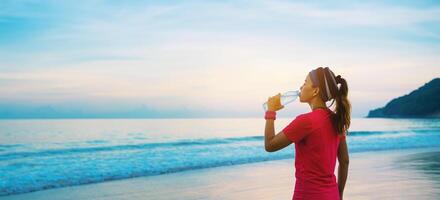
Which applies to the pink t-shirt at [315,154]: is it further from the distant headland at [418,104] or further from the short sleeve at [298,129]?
the distant headland at [418,104]

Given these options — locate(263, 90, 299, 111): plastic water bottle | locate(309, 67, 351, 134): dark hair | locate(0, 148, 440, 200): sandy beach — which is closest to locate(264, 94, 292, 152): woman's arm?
locate(263, 90, 299, 111): plastic water bottle

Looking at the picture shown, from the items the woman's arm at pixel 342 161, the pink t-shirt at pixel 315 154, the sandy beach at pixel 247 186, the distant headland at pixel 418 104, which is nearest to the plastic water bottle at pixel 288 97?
the pink t-shirt at pixel 315 154

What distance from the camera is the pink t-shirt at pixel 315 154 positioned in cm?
245

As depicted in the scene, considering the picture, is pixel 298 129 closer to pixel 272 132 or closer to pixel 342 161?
pixel 272 132

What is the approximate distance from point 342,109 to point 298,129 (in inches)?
11.2

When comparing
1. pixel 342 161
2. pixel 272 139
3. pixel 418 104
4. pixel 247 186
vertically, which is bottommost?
pixel 247 186

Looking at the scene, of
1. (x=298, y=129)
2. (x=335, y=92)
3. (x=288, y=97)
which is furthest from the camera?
(x=288, y=97)

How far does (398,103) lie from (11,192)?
138455 millimetres

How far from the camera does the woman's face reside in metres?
2.56

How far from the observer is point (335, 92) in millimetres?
2549

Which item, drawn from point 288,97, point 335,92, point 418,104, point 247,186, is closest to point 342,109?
point 335,92

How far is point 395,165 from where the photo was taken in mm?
12828

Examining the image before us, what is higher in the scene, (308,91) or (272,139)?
(308,91)

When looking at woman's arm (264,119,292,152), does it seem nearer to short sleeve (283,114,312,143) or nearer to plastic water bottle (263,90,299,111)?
short sleeve (283,114,312,143)
